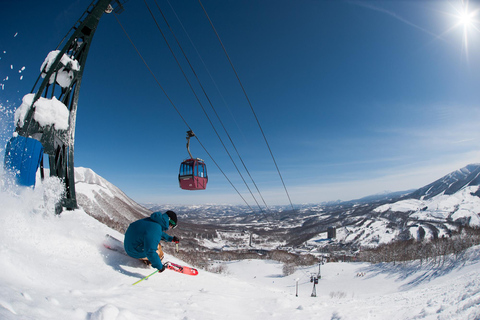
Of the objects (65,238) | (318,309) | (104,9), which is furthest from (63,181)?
(318,309)

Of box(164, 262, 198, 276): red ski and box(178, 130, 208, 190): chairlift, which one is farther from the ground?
box(178, 130, 208, 190): chairlift

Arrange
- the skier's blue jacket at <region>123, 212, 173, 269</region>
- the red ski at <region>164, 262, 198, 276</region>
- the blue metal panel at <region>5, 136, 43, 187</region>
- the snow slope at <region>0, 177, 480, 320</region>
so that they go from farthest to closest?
the red ski at <region>164, 262, 198, 276</region> → the blue metal panel at <region>5, 136, 43, 187</region> → the skier's blue jacket at <region>123, 212, 173, 269</region> → the snow slope at <region>0, 177, 480, 320</region>

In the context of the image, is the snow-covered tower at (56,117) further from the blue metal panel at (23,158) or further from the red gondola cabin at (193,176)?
the red gondola cabin at (193,176)

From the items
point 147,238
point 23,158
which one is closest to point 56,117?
point 23,158

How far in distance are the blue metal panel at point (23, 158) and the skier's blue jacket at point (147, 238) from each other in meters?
3.37

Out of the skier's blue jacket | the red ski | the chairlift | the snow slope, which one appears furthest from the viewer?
the chairlift

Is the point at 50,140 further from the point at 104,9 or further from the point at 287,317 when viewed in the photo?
the point at 287,317

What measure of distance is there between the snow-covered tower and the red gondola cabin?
23.5ft

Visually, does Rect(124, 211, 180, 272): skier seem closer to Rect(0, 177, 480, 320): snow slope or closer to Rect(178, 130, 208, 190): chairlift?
Rect(0, 177, 480, 320): snow slope

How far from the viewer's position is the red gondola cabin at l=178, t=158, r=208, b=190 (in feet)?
47.8

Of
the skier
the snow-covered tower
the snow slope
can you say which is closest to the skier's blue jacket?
the skier

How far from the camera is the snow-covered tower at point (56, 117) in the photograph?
6.30 meters

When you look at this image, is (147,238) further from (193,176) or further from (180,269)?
(193,176)

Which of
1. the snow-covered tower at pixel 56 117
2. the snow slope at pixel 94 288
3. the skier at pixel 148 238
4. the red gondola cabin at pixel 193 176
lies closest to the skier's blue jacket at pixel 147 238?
the skier at pixel 148 238
